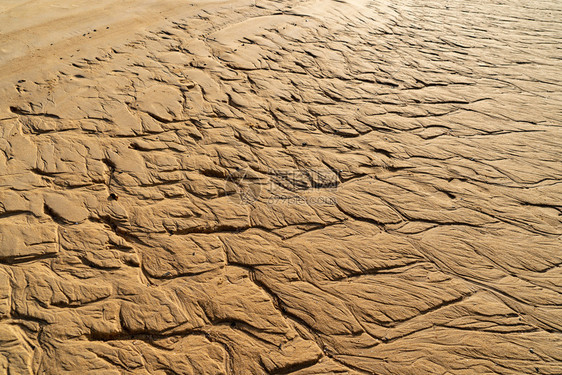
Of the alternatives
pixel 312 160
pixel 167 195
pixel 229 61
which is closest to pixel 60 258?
pixel 167 195

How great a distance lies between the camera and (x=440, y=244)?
327cm

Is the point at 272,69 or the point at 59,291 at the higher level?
the point at 272,69

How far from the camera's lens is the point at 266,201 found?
3.54 meters

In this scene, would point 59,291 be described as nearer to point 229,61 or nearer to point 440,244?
point 440,244

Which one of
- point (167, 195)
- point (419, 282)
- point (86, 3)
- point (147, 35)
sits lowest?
point (419, 282)

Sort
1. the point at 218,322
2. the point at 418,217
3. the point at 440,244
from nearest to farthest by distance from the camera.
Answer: the point at 218,322
the point at 440,244
the point at 418,217

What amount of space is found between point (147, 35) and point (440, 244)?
4773 mm

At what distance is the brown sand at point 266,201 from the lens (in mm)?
2549

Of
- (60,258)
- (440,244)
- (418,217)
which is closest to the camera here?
(60,258)

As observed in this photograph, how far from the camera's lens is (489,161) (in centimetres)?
418

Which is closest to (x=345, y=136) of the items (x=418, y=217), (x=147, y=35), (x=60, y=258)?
(x=418, y=217)

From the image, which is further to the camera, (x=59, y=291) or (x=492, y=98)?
(x=492, y=98)

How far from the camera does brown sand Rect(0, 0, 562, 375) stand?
2.55 meters

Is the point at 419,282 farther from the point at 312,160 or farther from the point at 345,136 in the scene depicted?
the point at 345,136
